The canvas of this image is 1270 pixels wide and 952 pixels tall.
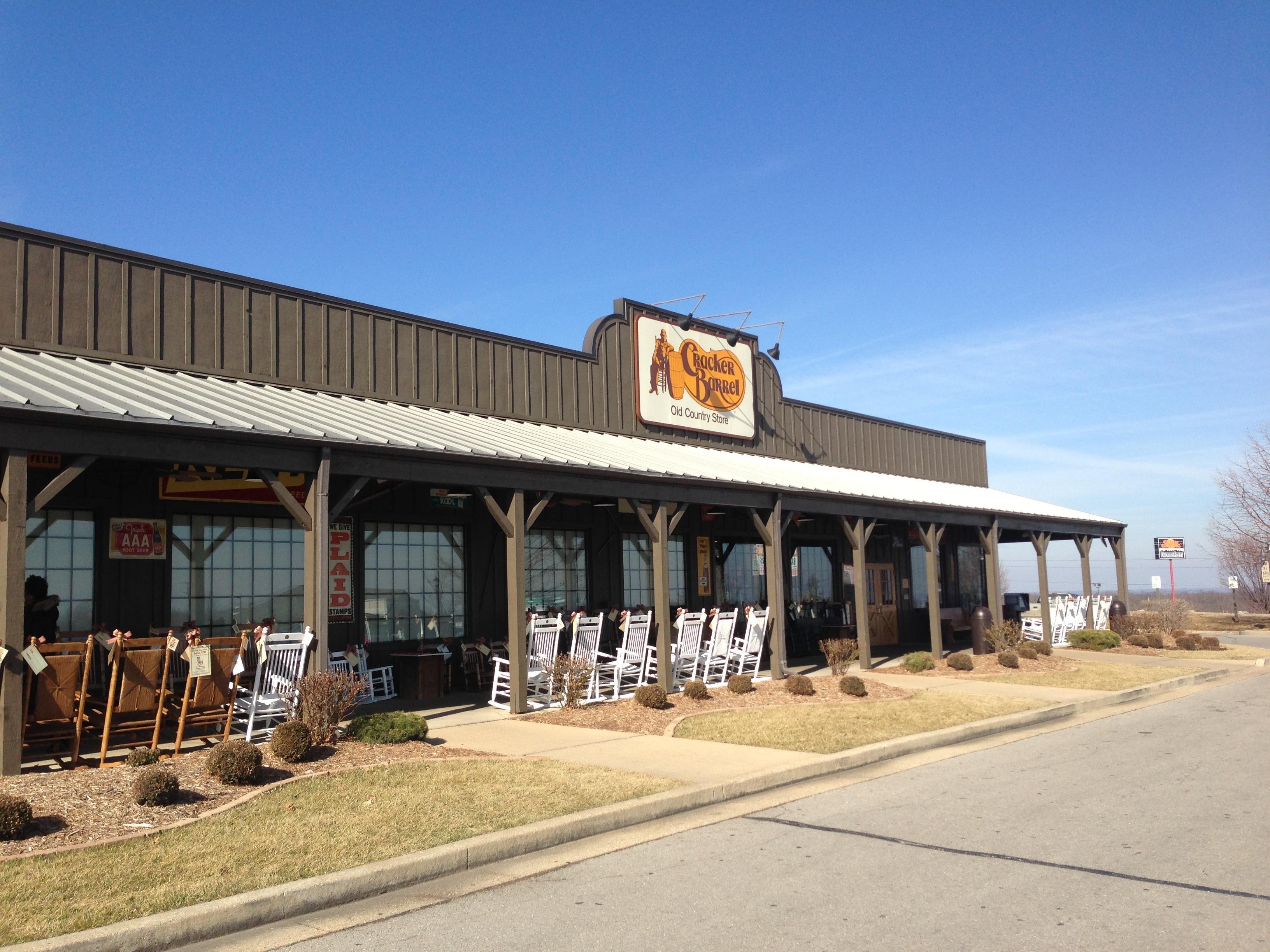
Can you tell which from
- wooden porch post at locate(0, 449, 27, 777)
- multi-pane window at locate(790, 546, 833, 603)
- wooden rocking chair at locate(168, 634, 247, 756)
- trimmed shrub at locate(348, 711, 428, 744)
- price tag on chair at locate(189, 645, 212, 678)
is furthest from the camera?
multi-pane window at locate(790, 546, 833, 603)

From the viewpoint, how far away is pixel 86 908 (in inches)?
→ 211

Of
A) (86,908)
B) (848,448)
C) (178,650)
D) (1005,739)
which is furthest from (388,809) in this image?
(848,448)

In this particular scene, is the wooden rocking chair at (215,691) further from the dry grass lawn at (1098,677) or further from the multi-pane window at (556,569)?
the dry grass lawn at (1098,677)

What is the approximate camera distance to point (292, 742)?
28.2 ft

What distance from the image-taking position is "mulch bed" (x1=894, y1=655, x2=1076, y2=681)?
1823cm

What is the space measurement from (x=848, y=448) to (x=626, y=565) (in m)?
9.12

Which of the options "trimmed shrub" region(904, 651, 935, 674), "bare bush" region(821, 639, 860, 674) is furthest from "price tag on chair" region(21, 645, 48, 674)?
"trimmed shrub" region(904, 651, 935, 674)

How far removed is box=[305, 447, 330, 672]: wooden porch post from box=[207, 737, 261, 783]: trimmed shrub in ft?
8.64

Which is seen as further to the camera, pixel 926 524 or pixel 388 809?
pixel 926 524

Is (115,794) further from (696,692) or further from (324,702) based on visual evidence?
(696,692)

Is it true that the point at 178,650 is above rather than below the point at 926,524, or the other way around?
below

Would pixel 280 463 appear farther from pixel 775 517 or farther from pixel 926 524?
pixel 926 524

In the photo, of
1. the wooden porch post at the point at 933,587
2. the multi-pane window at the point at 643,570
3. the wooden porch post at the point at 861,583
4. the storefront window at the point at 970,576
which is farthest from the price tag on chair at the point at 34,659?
the storefront window at the point at 970,576

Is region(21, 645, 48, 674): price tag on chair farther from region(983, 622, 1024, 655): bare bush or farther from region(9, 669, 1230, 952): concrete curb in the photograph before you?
region(983, 622, 1024, 655): bare bush
